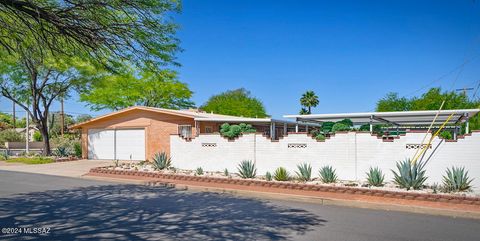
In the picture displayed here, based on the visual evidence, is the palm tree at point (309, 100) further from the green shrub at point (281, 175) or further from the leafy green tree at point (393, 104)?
the green shrub at point (281, 175)

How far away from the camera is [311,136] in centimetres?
1422

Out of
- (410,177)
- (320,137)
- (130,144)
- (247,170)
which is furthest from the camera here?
(130,144)

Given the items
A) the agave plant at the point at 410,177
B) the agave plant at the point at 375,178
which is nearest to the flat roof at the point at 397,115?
the agave plant at the point at 410,177

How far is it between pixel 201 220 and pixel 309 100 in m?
52.7

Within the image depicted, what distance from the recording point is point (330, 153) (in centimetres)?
1376

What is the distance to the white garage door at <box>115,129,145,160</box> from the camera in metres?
23.6

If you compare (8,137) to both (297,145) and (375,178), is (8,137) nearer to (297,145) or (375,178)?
(297,145)

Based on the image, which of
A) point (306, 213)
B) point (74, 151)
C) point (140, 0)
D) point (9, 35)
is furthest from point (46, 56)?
point (74, 151)

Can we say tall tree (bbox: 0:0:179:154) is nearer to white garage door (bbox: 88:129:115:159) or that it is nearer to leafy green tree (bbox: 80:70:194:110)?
white garage door (bbox: 88:129:115:159)

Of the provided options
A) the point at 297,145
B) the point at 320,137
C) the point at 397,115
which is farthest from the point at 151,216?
the point at 397,115

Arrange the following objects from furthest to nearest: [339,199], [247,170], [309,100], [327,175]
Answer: [309,100] < [247,170] < [327,175] < [339,199]

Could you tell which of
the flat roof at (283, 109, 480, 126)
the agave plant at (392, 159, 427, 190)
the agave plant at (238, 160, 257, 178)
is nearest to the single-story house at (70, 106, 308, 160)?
the flat roof at (283, 109, 480, 126)

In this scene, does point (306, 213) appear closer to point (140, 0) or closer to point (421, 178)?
point (421, 178)

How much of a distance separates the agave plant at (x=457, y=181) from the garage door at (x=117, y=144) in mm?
17773
